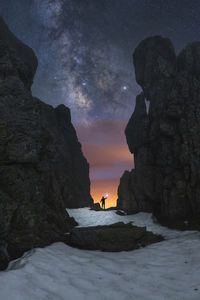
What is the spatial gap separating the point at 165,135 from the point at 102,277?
1871 cm

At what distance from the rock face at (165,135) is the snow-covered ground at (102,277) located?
1098cm

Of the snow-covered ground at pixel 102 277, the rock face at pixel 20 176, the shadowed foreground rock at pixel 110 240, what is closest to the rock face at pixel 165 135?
the shadowed foreground rock at pixel 110 240

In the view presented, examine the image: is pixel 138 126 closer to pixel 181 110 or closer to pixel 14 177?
pixel 181 110

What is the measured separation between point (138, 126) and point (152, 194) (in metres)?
10.8

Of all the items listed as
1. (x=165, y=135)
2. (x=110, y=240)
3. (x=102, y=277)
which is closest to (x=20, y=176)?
(x=102, y=277)

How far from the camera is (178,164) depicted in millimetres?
19484

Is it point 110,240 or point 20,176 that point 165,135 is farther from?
point 20,176

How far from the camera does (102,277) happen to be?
587 cm

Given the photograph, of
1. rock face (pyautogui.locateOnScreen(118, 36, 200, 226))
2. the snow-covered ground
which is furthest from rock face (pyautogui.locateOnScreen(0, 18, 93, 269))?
rock face (pyautogui.locateOnScreen(118, 36, 200, 226))

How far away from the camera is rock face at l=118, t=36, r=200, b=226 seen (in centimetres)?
1842

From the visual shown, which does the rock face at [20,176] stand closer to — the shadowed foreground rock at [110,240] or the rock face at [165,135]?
the shadowed foreground rock at [110,240]

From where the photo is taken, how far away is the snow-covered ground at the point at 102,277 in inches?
178

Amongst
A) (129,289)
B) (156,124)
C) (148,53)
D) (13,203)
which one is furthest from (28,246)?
(148,53)

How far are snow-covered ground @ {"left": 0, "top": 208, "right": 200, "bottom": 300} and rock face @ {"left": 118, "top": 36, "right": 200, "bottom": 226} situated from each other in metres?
11.0
